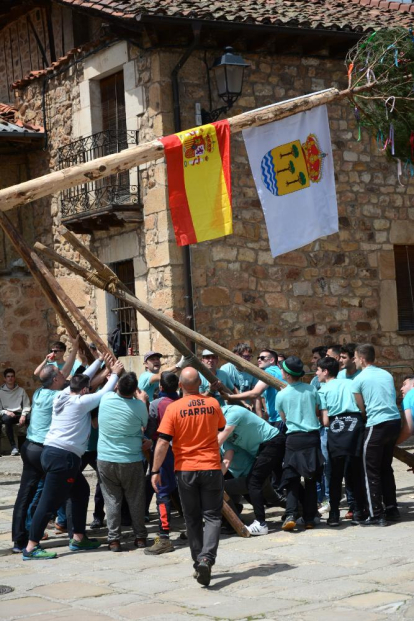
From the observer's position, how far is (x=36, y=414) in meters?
9.18

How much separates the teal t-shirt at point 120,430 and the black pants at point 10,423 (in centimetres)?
773

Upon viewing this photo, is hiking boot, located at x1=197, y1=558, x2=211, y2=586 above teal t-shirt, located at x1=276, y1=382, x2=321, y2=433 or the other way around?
the other way around

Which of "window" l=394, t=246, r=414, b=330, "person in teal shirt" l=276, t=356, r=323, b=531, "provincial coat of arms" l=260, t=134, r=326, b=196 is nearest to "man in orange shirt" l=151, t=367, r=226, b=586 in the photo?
"person in teal shirt" l=276, t=356, r=323, b=531

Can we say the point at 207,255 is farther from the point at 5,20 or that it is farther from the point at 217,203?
the point at 5,20

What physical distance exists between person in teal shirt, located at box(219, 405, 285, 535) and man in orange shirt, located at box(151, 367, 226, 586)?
148cm

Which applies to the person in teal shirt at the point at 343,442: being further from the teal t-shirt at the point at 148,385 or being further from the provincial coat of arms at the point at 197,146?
the provincial coat of arms at the point at 197,146

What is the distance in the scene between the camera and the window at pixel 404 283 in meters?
16.6

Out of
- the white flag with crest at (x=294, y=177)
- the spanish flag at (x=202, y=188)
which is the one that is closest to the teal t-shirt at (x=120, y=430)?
the spanish flag at (x=202, y=188)

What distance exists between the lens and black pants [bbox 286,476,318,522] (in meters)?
9.15

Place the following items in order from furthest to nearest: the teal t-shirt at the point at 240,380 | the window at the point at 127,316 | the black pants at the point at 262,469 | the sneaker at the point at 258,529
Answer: the window at the point at 127,316, the teal t-shirt at the point at 240,380, the black pants at the point at 262,469, the sneaker at the point at 258,529

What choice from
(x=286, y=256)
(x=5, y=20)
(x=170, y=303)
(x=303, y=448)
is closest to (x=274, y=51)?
(x=286, y=256)

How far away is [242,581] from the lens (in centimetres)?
724

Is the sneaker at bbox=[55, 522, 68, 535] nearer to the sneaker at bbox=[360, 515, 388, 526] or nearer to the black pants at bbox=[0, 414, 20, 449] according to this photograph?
the sneaker at bbox=[360, 515, 388, 526]

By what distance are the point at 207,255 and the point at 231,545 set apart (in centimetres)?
666
